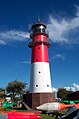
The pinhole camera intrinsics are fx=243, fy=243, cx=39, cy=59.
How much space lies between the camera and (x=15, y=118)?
21984 mm

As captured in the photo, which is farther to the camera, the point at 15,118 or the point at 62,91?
the point at 62,91

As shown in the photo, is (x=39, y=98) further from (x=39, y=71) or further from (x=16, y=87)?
(x=16, y=87)

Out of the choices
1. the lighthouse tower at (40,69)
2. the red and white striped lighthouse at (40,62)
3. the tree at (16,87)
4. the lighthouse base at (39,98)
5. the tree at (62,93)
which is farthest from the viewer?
the tree at (62,93)

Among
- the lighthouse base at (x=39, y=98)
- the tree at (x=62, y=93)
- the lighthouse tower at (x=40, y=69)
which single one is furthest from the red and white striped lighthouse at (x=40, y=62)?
the tree at (x=62, y=93)

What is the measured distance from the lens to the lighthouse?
46.7 metres

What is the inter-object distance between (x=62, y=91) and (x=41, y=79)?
68.6 metres

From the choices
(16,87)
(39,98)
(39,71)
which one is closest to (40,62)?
(39,71)

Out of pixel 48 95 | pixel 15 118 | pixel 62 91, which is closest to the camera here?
pixel 15 118

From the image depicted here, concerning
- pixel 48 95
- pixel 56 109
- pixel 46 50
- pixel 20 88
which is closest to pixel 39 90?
pixel 48 95

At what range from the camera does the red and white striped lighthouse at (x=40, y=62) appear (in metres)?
47.5

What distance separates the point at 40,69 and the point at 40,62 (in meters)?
1.37

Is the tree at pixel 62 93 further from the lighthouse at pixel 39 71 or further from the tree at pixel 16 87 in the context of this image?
the lighthouse at pixel 39 71

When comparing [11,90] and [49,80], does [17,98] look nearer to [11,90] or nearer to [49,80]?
[11,90]

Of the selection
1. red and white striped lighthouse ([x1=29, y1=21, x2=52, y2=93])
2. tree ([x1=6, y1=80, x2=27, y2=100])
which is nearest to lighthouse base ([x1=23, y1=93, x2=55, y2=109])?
red and white striped lighthouse ([x1=29, y1=21, x2=52, y2=93])
